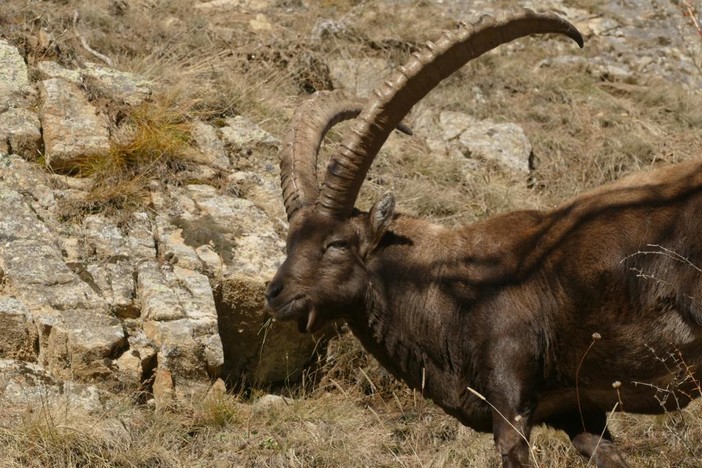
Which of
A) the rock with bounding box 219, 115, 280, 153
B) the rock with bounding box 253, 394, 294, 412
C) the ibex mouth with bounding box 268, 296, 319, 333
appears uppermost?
the rock with bounding box 219, 115, 280, 153

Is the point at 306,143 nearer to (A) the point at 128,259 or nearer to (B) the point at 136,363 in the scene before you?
(A) the point at 128,259

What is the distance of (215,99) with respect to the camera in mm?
10586

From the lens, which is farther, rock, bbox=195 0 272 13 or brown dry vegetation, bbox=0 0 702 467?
rock, bbox=195 0 272 13

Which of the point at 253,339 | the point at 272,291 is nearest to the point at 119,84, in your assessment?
the point at 253,339

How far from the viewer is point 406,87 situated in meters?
6.66

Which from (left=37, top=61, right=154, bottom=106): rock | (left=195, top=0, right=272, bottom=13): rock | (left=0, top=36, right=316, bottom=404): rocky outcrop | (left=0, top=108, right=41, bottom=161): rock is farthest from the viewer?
(left=195, top=0, right=272, bottom=13): rock

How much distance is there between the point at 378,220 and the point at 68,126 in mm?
3692

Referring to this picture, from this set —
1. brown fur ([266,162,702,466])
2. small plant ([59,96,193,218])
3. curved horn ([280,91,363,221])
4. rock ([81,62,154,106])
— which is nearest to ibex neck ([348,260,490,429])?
brown fur ([266,162,702,466])

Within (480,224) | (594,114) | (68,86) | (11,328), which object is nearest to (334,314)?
(480,224)

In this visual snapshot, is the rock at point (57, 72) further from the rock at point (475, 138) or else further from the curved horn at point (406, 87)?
the rock at point (475, 138)

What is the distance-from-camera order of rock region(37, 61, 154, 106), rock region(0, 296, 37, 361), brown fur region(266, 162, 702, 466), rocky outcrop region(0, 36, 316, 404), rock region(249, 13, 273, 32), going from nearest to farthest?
brown fur region(266, 162, 702, 466) → rock region(0, 296, 37, 361) → rocky outcrop region(0, 36, 316, 404) → rock region(37, 61, 154, 106) → rock region(249, 13, 273, 32)

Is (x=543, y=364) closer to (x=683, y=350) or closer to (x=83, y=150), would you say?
(x=683, y=350)

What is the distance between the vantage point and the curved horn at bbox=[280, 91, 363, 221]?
7242 millimetres

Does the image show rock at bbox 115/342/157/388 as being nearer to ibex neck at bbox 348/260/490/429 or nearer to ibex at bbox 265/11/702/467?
ibex at bbox 265/11/702/467
